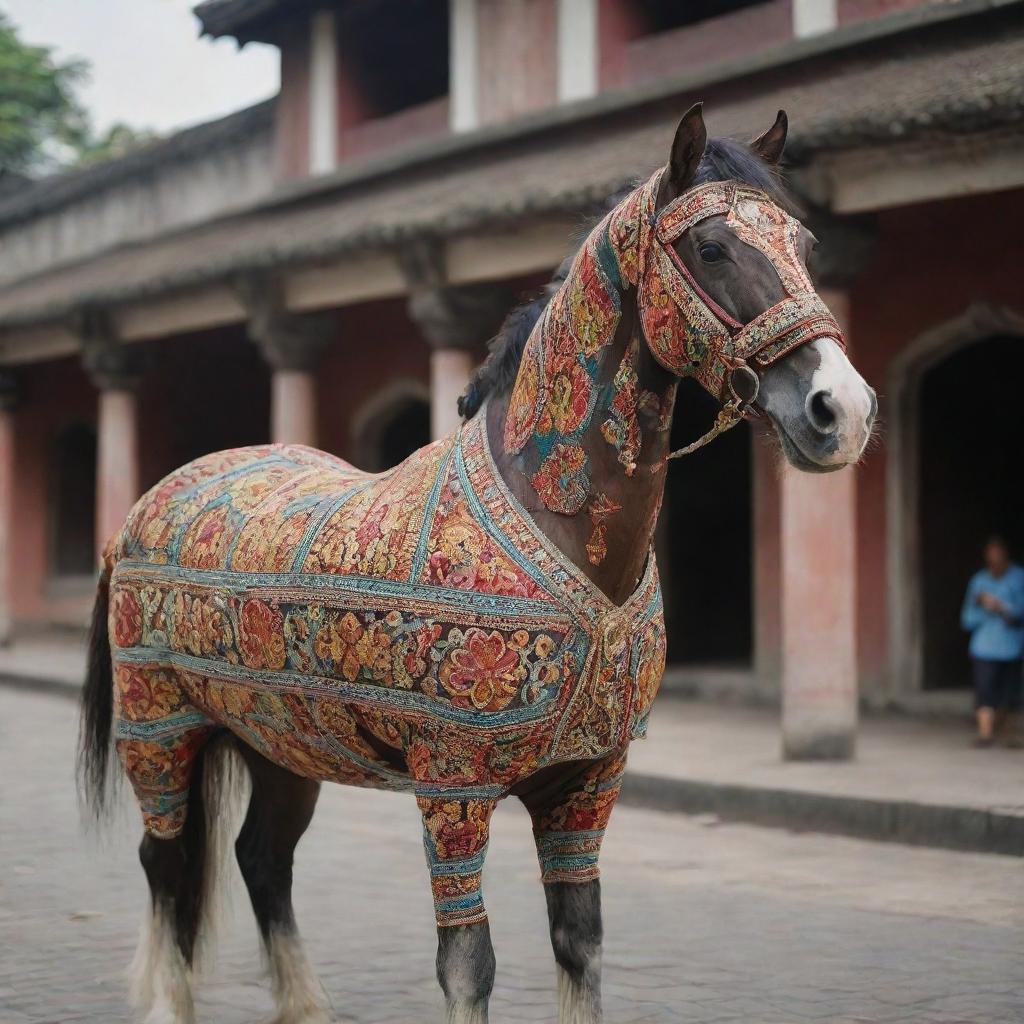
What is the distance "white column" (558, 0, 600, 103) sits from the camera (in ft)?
41.7

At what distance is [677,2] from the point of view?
528 inches

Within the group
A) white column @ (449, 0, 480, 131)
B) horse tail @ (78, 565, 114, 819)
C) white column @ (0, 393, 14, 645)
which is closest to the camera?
horse tail @ (78, 565, 114, 819)

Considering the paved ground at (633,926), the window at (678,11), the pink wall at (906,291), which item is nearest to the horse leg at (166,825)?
the paved ground at (633,926)

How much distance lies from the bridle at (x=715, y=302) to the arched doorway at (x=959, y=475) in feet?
28.9

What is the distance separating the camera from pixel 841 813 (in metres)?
7.86

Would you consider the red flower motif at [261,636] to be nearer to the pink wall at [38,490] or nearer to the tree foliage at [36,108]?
the pink wall at [38,490]

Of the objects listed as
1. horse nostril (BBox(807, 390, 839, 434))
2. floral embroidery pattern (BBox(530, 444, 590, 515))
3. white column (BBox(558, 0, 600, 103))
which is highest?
white column (BBox(558, 0, 600, 103))

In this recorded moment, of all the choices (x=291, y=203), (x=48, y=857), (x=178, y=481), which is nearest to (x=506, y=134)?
(x=291, y=203)

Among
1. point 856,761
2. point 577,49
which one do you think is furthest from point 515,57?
point 856,761

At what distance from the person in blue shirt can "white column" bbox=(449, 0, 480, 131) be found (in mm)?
6466

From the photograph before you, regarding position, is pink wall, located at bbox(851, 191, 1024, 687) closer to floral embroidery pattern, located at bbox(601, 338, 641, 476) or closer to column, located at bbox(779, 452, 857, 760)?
column, located at bbox(779, 452, 857, 760)

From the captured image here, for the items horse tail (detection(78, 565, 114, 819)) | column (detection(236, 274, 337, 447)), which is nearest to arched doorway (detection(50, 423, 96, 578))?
column (detection(236, 274, 337, 447))

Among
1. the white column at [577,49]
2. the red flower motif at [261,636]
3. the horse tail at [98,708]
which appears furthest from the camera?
the white column at [577,49]

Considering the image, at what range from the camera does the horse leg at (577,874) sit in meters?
3.55
